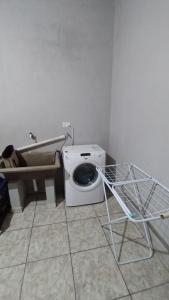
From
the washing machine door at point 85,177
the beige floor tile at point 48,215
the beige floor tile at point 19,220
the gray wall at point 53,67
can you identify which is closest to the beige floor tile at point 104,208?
the washing machine door at point 85,177

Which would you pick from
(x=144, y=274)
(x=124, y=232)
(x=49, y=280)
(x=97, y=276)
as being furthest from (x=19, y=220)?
(x=144, y=274)

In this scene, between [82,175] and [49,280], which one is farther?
[82,175]

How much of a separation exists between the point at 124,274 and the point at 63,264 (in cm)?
50

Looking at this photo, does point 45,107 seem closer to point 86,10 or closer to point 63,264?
point 86,10

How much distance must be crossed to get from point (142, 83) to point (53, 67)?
1123 mm

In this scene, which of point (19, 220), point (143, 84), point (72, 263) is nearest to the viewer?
point (72, 263)

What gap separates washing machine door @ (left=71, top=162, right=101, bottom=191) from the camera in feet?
6.40

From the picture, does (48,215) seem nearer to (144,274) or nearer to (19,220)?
(19,220)

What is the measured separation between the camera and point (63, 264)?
136 centimetres

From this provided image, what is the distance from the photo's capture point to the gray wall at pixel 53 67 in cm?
185

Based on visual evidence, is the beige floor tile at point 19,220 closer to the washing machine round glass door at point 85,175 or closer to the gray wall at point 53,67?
the washing machine round glass door at point 85,175

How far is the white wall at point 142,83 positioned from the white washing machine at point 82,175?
0.40 m

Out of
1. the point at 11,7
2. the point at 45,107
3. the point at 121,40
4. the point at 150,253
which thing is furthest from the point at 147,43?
the point at 150,253

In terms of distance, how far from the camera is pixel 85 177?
209cm
